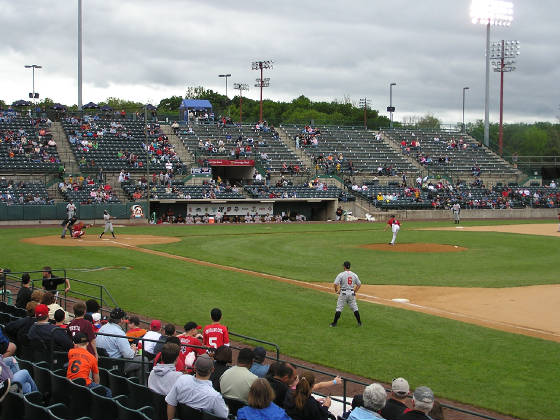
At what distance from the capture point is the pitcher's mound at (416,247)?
33.9m

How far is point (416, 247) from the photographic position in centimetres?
3506

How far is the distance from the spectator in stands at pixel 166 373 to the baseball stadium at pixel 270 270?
34 millimetres

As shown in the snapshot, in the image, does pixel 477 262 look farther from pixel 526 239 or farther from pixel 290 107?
pixel 290 107

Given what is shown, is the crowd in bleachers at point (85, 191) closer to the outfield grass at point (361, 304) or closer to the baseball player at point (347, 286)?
the outfield grass at point (361, 304)

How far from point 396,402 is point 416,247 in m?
28.6

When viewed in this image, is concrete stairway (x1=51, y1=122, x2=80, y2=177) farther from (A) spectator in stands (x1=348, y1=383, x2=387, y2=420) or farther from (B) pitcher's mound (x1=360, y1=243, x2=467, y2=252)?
(A) spectator in stands (x1=348, y1=383, x2=387, y2=420)

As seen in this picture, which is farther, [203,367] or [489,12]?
[489,12]

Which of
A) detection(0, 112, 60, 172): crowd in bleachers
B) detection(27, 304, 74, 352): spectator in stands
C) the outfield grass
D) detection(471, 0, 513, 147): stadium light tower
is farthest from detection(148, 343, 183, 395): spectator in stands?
detection(471, 0, 513, 147): stadium light tower

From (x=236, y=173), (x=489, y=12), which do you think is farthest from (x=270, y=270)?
(x=489, y=12)

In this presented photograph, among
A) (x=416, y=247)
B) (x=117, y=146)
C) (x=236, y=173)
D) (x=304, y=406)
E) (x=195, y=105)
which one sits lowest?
(x=416, y=247)

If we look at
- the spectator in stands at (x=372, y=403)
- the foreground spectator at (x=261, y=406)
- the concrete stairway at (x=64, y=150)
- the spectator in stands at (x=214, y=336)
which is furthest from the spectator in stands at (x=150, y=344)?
the concrete stairway at (x=64, y=150)

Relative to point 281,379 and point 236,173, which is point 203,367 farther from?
point 236,173

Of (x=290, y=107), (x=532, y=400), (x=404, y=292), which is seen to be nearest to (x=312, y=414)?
(x=532, y=400)

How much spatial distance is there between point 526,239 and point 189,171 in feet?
100
